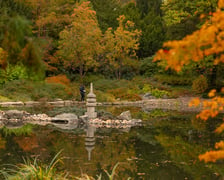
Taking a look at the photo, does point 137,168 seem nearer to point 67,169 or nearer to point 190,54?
point 67,169

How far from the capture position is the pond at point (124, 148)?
10.4 m

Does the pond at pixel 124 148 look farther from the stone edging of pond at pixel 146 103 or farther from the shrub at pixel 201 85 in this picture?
the shrub at pixel 201 85

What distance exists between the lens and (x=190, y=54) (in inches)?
148

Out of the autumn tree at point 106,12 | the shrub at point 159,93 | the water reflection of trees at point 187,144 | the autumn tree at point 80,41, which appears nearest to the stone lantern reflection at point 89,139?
the water reflection of trees at point 187,144

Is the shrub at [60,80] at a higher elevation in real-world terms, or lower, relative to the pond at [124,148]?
higher

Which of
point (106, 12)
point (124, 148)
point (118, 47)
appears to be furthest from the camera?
point (106, 12)

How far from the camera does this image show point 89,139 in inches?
572

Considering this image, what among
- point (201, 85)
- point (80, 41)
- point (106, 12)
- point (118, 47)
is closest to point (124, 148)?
point (201, 85)

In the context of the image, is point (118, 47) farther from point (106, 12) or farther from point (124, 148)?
point (124, 148)

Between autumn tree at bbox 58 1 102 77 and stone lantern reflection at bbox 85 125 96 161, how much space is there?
1728 centimetres

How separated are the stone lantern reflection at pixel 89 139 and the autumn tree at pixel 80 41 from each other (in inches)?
680

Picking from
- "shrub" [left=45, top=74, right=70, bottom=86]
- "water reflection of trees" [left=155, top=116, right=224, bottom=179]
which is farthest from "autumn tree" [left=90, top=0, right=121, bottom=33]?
"water reflection of trees" [left=155, top=116, right=224, bottom=179]

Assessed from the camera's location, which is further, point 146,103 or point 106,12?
point 106,12

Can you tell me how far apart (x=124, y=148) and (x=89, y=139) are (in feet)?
6.05
